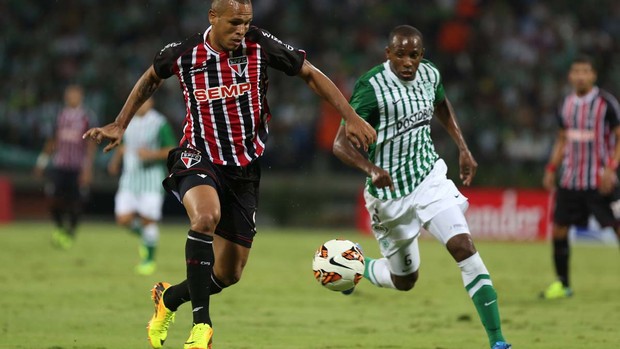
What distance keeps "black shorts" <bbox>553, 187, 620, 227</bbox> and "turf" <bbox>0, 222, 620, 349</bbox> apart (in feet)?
2.94

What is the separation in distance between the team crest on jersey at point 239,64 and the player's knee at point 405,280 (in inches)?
98.0

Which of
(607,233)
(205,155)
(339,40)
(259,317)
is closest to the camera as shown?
(205,155)

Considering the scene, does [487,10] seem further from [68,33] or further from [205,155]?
[205,155]

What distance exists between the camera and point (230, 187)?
22.9ft

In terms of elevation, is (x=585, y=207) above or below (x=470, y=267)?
below

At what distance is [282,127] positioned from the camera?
22.6 meters

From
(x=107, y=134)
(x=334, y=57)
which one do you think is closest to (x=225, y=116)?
(x=107, y=134)

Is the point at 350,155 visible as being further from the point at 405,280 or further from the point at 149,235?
the point at 149,235

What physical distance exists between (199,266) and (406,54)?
7.78 feet

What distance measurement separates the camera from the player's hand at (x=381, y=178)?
6.96m

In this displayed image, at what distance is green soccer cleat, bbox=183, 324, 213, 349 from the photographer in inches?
242

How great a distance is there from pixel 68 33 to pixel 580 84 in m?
17.0

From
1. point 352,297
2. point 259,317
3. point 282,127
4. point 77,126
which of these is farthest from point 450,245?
point 282,127

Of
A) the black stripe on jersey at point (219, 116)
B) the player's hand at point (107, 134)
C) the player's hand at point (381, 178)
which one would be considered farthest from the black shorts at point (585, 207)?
the player's hand at point (107, 134)
